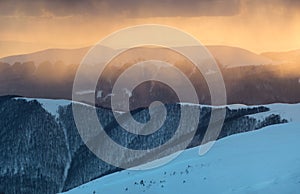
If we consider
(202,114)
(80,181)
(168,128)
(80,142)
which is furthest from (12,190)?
(202,114)

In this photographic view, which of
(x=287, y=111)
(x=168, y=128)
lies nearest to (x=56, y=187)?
(x=168, y=128)

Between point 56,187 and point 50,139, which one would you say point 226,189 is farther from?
point 50,139

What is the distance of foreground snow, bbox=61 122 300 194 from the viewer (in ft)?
68.2

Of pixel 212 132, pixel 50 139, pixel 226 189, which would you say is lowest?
pixel 226 189

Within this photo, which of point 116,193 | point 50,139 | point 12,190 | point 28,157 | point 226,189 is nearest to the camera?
point 226,189

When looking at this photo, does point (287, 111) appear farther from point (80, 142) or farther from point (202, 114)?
point (80, 142)

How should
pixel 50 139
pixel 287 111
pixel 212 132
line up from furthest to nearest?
pixel 50 139, pixel 212 132, pixel 287 111

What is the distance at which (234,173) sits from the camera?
77.3 ft

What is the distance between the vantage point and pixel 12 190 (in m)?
168

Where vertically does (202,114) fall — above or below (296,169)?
above

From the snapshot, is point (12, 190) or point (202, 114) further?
point (12, 190)

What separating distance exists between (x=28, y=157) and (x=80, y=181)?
3023cm

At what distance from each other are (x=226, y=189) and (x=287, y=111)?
296ft

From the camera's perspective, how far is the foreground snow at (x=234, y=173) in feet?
68.2
